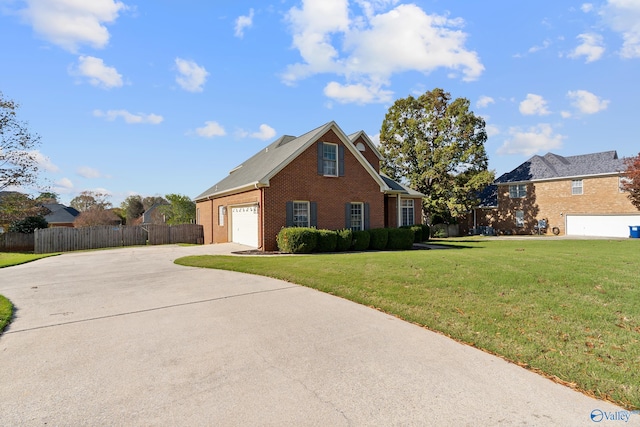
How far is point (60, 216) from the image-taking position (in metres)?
43.8

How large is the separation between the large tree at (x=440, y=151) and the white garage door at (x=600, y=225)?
829 centimetres

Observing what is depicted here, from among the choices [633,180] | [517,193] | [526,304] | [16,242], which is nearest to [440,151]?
[517,193]

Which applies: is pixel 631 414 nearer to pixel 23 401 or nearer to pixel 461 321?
pixel 461 321

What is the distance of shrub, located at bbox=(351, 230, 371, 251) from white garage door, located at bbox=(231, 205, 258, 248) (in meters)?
4.92

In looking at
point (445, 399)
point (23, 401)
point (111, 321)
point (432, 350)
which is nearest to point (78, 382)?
point (23, 401)

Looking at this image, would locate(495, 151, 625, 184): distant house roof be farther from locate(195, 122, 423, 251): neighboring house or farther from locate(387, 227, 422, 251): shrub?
locate(387, 227, 422, 251): shrub

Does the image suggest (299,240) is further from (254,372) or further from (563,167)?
(563,167)

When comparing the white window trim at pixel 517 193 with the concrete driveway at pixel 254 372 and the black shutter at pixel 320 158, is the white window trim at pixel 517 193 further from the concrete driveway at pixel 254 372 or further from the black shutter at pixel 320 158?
the concrete driveway at pixel 254 372

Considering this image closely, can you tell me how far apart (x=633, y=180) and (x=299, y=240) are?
28.1 m

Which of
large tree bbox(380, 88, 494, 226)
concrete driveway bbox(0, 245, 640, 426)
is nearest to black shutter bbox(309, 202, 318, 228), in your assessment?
concrete driveway bbox(0, 245, 640, 426)

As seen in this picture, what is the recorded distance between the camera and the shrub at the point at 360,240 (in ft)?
51.8

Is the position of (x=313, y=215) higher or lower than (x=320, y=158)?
lower

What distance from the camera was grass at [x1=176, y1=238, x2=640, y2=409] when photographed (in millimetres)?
3818

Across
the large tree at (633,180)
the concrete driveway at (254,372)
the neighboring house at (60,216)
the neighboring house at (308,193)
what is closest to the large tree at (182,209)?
the neighboring house at (60,216)
